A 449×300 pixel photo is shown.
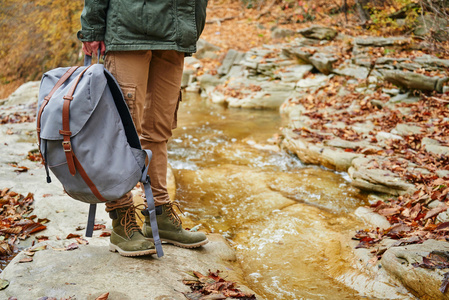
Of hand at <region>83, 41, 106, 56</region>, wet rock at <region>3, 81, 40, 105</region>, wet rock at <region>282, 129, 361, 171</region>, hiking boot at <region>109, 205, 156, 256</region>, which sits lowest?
wet rock at <region>3, 81, 40, 105</region>

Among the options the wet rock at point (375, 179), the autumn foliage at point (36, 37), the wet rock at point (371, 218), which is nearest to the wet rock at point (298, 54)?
the wet rock at point (375, 179)

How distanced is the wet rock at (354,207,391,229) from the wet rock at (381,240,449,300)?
2.29 ft

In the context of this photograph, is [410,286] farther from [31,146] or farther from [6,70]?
Answer: [6,70]

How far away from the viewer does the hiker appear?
2.02 m

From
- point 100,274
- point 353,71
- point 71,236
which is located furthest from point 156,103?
point 353,71

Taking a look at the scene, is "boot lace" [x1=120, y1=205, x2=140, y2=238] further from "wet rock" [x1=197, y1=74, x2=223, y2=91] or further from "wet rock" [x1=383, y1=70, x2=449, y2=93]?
"wet rock" [x1=197, y1=74, x2=223, y2=91]

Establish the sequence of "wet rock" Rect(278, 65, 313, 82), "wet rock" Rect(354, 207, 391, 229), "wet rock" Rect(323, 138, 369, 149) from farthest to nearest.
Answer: "wet rock" Rect(278, 65, 313, 82) < "wet rock" Rect(323, 138, 369, 149) < "wet rock" Rect(354, 207, 391, 229)

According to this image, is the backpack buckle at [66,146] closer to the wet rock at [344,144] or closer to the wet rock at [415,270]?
the wet rock at [415,270]

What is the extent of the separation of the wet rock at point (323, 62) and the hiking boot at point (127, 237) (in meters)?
7.45

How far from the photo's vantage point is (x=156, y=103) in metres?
Answer: 2.35

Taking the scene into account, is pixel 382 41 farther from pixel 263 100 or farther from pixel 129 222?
pixel 129 222

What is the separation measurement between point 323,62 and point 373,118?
9.90 ft

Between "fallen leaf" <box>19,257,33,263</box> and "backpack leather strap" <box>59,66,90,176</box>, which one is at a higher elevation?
"backpack leather strap" <box>59,66,90,176</box>

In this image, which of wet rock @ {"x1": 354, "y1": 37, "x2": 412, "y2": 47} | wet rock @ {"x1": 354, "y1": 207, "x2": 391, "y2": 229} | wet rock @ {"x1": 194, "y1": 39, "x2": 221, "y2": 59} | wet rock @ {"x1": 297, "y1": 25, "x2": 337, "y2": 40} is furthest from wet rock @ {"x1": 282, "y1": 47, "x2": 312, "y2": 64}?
wet rock @ {"x1": 354, "y1": 207, "x2": 391, "y2": 229}
